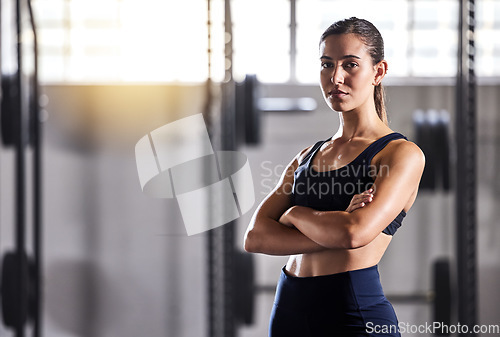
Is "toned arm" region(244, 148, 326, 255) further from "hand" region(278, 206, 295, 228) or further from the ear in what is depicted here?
the ear

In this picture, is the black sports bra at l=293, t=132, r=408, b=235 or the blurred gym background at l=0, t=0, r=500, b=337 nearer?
the black sports bra at l=293, t=132, r=408, b=235

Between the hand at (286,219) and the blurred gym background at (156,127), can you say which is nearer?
the hand at (286,219)

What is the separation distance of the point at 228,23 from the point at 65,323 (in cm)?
150

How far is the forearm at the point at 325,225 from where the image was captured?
42 cm

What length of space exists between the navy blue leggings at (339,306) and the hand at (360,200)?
0.24ft

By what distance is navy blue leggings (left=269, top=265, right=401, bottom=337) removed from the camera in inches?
17.9

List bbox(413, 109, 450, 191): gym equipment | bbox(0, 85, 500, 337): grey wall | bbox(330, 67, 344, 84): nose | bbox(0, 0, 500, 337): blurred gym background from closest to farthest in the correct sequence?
bbox(330, 67, 344, 84): nose
bbox(413, 109, 450, 191): gym equipment
bbox(0, 0, 500, 337): blurred gym background
bbox(0, 85, 500, 337): grey wall

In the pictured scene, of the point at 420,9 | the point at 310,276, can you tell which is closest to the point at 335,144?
the point at 310,276

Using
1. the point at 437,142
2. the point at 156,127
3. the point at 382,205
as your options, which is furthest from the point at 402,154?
the point at 156,127

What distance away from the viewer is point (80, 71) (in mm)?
2338

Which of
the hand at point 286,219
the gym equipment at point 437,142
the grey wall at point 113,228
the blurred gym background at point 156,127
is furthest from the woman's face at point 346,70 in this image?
the grey wall at point 113,228

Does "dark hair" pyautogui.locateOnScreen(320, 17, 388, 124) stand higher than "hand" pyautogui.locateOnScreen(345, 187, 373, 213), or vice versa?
"dark hair" pyautogui.locateOnScreen(320, 17, 388, 124)

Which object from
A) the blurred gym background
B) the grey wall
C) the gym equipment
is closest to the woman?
the gym equipment

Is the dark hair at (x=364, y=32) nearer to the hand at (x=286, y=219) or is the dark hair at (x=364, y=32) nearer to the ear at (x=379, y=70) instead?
the ear at (x=379, y=70)
